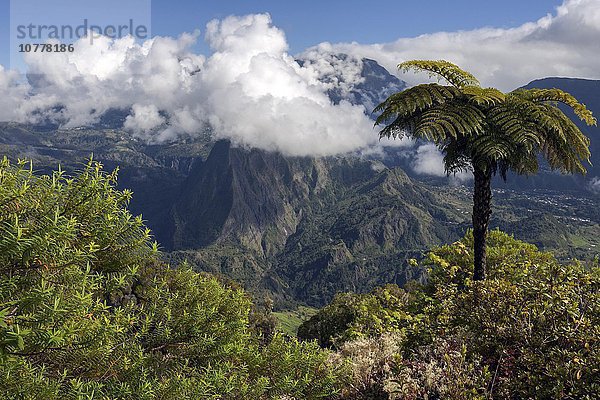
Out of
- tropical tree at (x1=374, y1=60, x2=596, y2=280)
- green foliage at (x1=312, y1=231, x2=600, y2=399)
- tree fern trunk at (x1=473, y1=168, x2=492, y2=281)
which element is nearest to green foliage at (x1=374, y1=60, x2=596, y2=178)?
tropical tree at (x1=374, y1=60, x2=596, y2=280)

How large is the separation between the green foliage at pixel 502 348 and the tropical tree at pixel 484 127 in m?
3.59

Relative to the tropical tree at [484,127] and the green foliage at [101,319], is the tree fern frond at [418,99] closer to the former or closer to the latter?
the tropical tree at [484,127]

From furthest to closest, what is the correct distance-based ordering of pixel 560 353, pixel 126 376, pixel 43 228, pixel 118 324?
pixel 560 353 → pixel 126 376 → pixel 118 324 → pixel 43 228

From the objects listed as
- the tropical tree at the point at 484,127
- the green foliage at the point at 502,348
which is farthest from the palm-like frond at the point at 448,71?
the green foliage at the point at 502,348

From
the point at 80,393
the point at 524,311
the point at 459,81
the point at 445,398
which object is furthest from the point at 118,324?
the point at 459,81

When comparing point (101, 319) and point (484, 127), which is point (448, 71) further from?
point (101, 319)

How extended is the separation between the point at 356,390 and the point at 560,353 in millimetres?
3879

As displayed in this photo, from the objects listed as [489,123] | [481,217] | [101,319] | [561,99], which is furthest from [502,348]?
[561,99]

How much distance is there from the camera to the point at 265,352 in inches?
350

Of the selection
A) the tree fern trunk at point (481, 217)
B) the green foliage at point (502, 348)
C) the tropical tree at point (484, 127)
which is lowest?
the green foliage at point (502, 348)

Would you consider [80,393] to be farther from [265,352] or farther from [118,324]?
→ [265,352]

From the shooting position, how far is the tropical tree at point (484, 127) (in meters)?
11.8

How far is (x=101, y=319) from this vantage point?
5.25m

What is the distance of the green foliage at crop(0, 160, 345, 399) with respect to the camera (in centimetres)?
414
